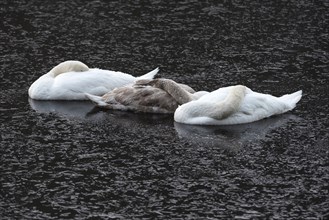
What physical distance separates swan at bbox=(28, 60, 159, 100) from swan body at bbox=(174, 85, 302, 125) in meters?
2.15

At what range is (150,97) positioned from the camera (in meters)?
18.5

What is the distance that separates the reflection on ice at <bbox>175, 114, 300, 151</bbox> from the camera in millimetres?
16703

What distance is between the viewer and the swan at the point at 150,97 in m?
18.3

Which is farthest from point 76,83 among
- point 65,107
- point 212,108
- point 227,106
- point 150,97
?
point 227,106

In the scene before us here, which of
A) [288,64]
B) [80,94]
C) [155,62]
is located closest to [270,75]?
[288,64]

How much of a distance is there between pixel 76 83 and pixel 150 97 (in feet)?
5.88

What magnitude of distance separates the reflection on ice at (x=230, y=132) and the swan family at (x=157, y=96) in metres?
0.13

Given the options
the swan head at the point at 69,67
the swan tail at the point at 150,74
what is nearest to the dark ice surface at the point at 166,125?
the swan tail at the point at 150,74

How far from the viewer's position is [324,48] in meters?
22.8

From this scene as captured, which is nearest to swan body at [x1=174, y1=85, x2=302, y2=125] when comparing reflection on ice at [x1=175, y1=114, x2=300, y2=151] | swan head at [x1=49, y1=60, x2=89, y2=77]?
reflection on ice at [x1=175, y1=114, x2=300, y2=151]

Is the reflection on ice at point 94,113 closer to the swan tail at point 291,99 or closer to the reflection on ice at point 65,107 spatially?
the reflection on ice at point 65,107

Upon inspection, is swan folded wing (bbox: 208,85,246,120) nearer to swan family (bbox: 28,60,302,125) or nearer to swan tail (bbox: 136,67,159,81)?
swan family (bbox: 28,60,302,125)

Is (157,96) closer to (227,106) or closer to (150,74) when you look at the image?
(227,106)

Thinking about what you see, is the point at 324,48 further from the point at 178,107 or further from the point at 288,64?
the point at 178,107
